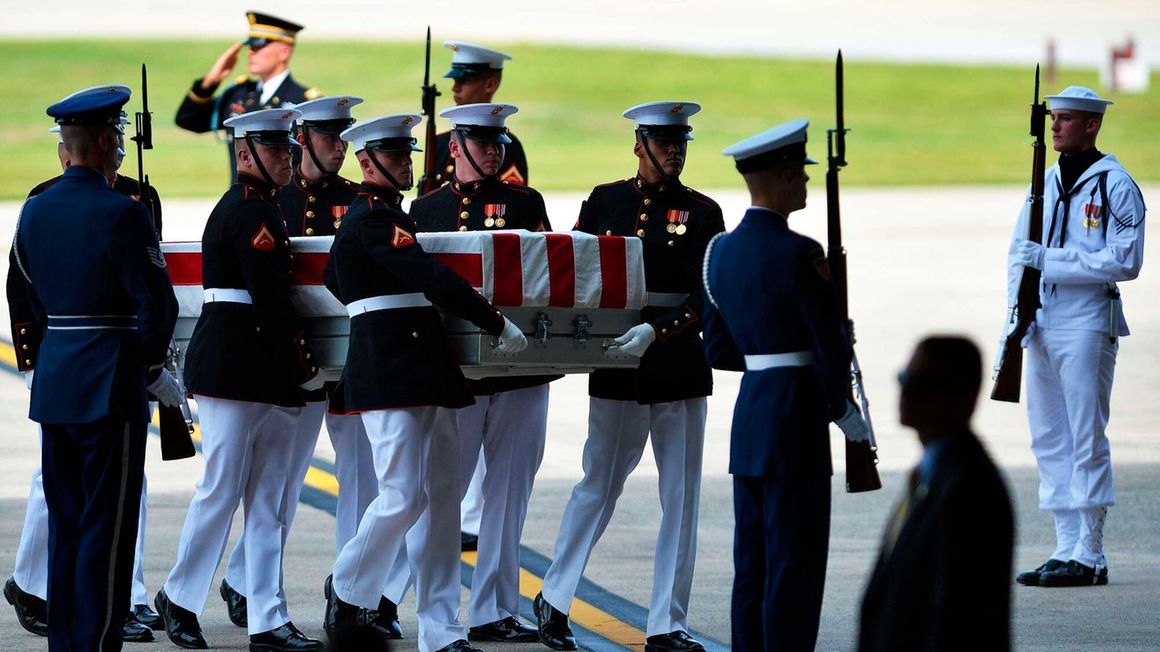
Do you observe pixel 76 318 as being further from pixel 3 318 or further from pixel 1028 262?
pixel 3 318

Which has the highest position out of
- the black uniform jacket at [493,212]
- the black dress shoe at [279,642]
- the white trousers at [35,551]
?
the black uniform jacket at [493,212]

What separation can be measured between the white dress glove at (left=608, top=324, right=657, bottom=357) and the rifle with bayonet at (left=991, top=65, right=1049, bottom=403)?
192cm

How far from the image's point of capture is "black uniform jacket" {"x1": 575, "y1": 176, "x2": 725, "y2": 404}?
6.80 m

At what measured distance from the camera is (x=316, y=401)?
286 inches

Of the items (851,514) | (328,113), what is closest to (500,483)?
(328,113)

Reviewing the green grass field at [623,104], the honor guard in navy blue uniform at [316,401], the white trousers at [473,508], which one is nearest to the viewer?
the honor guard in navy blue uniform at [316,401]

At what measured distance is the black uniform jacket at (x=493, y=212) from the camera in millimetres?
7164

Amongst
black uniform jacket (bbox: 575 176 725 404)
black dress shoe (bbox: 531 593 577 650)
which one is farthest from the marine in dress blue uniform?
black dress shoe (bbox: 531 593 577 650)

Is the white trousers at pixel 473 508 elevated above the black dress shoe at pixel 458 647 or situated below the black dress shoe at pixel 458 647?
below

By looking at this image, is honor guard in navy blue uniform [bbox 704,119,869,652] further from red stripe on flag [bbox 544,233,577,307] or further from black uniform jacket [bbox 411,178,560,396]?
black uniform jacket [bbox 411,178,560,396]

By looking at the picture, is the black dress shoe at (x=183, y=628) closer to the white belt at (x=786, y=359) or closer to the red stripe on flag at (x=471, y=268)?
the red stripe on flag at (x=471, y=268)

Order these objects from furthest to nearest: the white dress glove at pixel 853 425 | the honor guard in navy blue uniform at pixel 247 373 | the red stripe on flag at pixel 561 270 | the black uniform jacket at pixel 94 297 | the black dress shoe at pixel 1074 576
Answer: the black dress shoe at pixel 1074 576
the honor guard in navy blue uniform at pixel 247 373
the red stripe on flag at pixel 561 270
the black uniform jacket at pixel 94 297
the white dress glove at pixel 853 425

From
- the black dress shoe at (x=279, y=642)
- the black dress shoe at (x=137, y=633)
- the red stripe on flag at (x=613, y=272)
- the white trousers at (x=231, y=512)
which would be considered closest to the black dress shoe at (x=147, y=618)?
the black dress shoe at (x=137, y=633)

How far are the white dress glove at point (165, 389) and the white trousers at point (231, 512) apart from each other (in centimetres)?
33
